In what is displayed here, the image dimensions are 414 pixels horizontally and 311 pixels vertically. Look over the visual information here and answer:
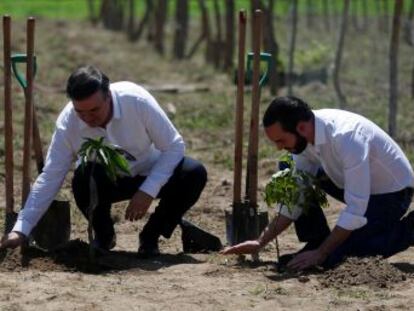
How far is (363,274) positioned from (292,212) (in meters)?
0.58

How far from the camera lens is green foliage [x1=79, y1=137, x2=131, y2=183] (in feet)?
18.4

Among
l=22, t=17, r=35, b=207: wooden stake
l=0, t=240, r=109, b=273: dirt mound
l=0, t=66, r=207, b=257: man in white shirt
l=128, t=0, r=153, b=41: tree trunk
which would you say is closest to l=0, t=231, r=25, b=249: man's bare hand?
l=0, t=66, r=207, b=257: man in white shirt

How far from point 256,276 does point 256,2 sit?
22.1 ft

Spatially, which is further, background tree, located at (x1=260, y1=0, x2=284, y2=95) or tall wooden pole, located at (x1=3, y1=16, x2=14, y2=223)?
background tree, located at (x1=260, y1=0, x2=284, y2=95)

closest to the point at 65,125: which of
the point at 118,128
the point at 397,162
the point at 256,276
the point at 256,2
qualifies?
the point at 118,128

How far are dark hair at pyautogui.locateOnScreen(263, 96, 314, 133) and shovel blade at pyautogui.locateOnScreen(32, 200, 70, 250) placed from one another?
1517 millimetres

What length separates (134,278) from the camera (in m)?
5.59

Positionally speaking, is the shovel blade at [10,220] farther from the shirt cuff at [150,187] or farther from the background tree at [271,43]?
the background tree at [271,43]

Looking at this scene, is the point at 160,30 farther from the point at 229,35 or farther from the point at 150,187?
the point at 150,187

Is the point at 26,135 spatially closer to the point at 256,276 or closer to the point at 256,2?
the point at 256,276

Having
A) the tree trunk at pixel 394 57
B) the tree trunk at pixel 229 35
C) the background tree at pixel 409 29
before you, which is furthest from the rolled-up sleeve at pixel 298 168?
the background tree at pixel 409 29

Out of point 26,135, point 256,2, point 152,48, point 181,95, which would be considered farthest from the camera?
point 152,48

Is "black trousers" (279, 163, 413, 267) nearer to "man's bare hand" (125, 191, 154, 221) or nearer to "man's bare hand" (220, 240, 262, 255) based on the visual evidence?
"man's bare hand" (220, 240, 262, 255)

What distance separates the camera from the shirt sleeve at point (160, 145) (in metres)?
5.92
